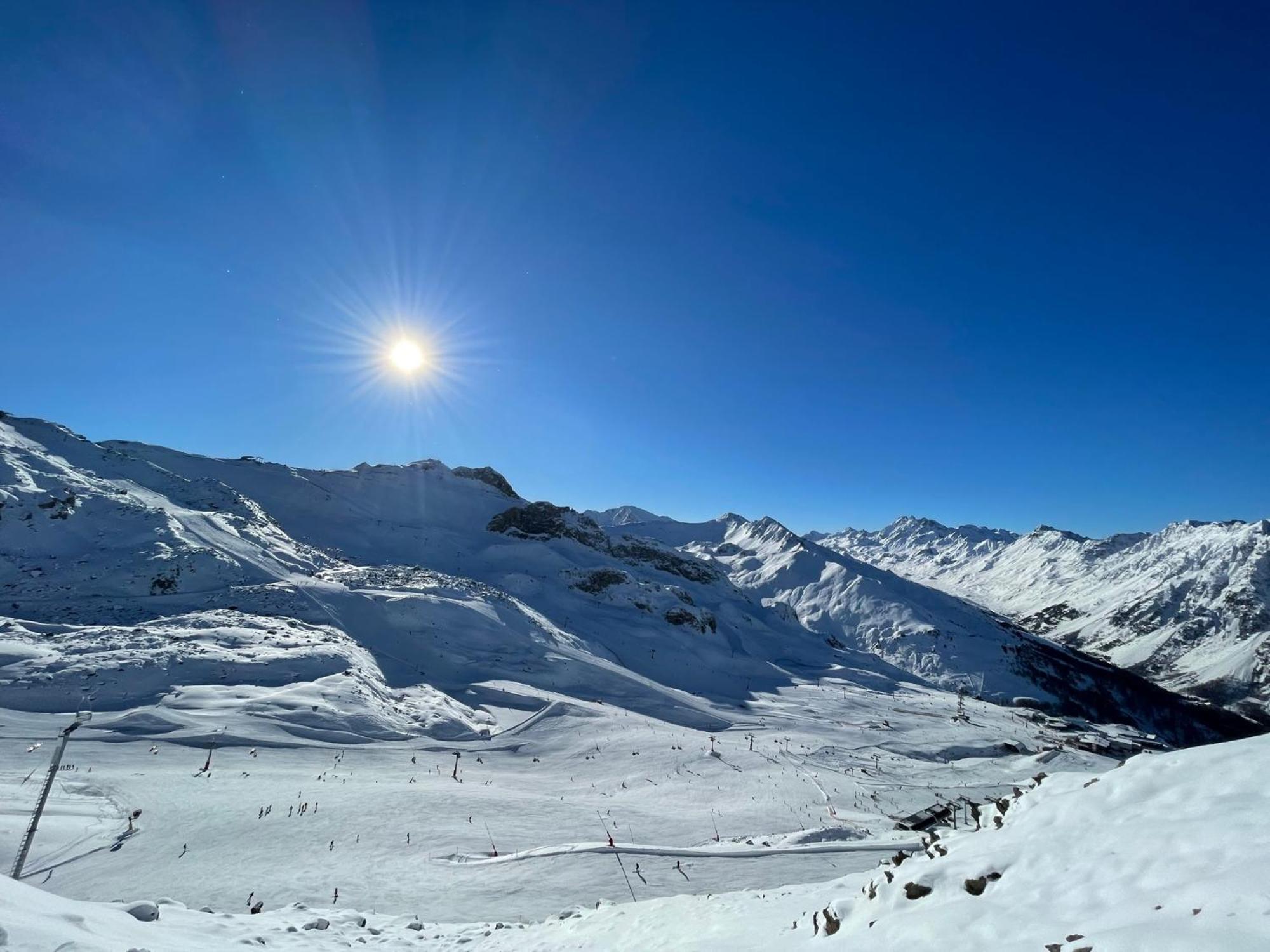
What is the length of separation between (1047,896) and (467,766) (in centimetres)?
3007

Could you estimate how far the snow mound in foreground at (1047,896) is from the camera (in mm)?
5020

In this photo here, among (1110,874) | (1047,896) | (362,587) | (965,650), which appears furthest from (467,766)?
(965,650)

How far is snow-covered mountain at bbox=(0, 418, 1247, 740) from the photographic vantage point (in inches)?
1540

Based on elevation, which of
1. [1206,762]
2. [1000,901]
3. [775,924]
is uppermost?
[1206,762]

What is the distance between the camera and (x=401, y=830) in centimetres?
1961

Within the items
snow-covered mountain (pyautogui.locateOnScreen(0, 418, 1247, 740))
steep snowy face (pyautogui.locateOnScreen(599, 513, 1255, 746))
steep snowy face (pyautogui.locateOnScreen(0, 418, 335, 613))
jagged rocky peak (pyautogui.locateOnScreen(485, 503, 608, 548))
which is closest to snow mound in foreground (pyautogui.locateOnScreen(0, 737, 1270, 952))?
snow-covered mountain (pyautogui.locateOnScreen(0, 418, 1247, 740))

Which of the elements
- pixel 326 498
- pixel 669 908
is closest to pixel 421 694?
pixel 669 908

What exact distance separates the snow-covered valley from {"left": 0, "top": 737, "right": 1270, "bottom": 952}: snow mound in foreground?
0.06 metres

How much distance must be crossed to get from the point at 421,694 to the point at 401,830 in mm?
22178

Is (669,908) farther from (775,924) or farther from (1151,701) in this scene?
(1151,701)

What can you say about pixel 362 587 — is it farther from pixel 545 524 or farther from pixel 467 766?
pixel 545 524

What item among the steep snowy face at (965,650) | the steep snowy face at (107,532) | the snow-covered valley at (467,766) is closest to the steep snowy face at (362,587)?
the steep snowy face at (107,532)

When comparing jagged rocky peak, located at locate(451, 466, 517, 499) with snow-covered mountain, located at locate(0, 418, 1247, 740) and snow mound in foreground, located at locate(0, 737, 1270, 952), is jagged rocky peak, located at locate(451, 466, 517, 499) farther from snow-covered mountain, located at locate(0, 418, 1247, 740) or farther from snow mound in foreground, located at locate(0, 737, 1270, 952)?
snow mound in foreground, located at locate(0, 737, 1270, 952)

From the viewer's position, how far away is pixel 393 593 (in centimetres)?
5862
